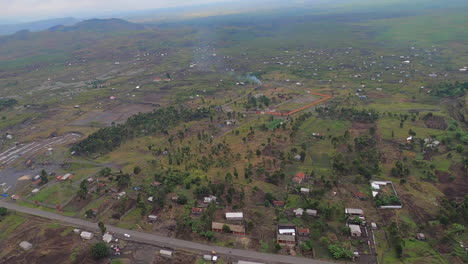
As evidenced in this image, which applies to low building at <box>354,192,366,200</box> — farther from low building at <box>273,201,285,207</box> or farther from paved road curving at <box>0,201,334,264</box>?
paved road curving at <box>0,201,334,264</box>

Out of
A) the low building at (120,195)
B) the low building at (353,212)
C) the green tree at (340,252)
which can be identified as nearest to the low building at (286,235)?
the green tree at (340,252)

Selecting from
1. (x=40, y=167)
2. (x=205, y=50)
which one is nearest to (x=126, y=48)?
(x=205, y=50)

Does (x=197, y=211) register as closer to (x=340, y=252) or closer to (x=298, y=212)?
(x=298, y=212)

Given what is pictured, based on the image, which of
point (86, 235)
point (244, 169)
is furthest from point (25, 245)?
point (244, 169)

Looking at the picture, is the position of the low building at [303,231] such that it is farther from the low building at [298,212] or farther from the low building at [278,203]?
the low building at [278,203]

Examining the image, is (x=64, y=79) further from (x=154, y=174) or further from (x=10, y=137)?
(x=154, y=174)
